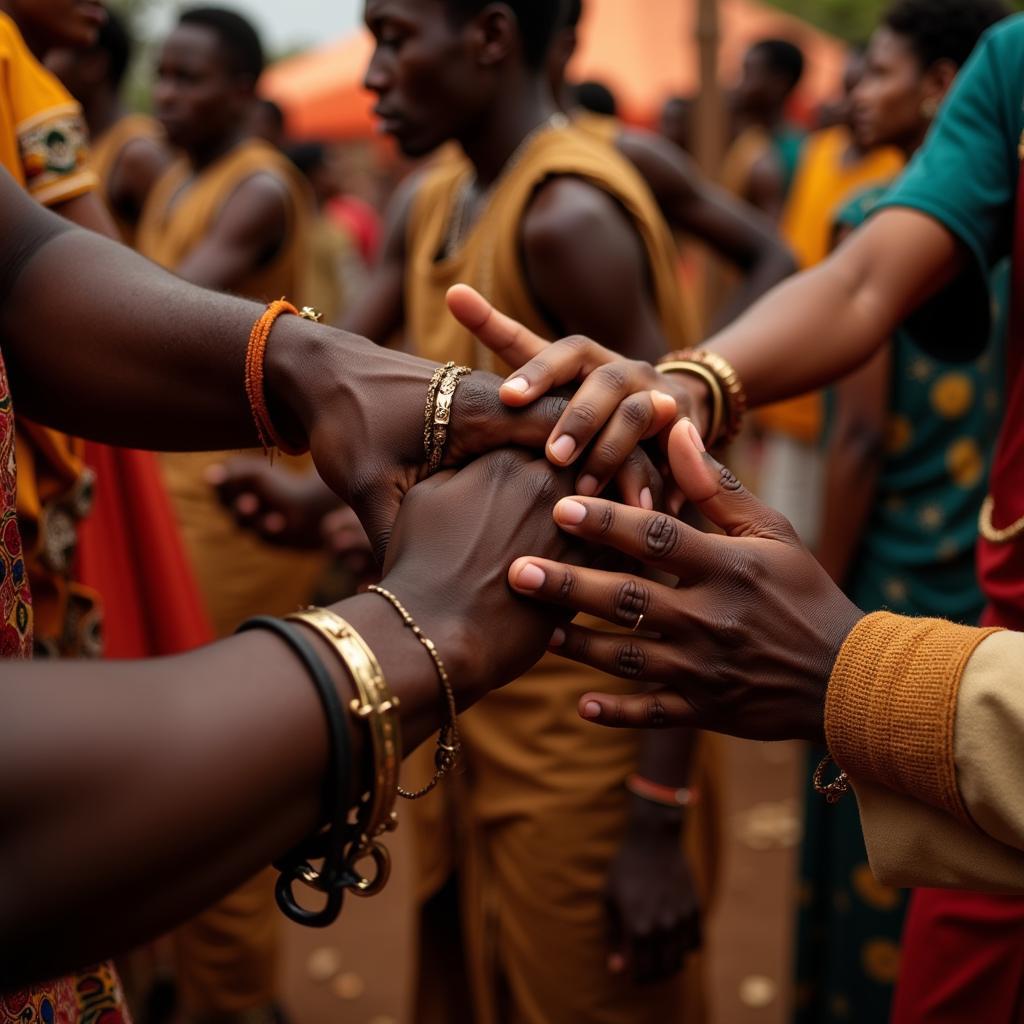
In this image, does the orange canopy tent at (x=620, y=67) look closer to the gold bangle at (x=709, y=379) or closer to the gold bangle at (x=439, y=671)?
the gold bangle at (x=709, y=379)

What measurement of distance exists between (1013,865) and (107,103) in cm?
519

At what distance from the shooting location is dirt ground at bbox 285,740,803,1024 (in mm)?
3656

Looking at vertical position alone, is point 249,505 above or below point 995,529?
below

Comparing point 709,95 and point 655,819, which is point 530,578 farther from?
point 709,95

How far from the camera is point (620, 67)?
12.9 meters

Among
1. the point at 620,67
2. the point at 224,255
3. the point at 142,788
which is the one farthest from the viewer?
the point at 620,67

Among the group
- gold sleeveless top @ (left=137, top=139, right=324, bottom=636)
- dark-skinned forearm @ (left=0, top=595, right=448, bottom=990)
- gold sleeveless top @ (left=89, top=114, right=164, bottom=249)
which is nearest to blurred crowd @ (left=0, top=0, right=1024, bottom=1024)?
dark-skinned forearm @ (left=0, top=595, right=448, bottom=990)

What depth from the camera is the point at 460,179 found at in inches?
117

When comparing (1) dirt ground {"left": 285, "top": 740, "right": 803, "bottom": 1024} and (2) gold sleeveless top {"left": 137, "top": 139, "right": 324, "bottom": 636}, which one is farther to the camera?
(2) gold sleeveless top {"left": 137, "top": 139, "right": 324, "bottom": 636}

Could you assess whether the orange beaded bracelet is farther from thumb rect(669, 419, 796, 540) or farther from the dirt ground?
the dirt ground

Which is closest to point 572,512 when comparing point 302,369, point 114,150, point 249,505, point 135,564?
point 302,369

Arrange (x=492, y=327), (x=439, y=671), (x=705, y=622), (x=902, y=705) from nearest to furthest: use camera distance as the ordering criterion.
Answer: (x=439, y=671)
(x=902, y=705)
(x=705, y=622)
(x=492, y=327)

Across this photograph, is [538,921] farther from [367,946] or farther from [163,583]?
[367,946]

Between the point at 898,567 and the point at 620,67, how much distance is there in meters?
10.9
